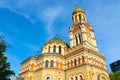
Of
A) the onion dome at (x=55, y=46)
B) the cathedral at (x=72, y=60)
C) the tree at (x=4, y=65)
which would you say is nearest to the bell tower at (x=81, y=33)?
the cathedral at (x=72, y=60)

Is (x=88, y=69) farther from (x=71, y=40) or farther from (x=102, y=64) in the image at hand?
(x=71, y=40)

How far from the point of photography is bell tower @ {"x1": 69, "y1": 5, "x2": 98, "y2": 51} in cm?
4323

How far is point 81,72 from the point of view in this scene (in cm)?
3759

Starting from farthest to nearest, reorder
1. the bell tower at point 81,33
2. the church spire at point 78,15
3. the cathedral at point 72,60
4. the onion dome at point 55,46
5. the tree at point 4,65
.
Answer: the church spire at point 78,15 < the onion dome at point 55,46 < the bell tower at point 81,33 < the cathedral at point 72,60 < the tree at point 4,65

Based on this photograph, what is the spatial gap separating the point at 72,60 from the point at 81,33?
825 cm

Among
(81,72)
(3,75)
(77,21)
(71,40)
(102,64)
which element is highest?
(77,21)

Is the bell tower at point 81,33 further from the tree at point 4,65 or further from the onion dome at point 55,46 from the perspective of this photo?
the tree at point 4,65

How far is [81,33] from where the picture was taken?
147 feet

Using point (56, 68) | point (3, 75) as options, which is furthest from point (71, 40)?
point (3, 75)

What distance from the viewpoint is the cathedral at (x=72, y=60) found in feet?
126

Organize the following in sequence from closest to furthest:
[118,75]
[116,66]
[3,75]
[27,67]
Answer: [3,75], [27,67], [118,75], [116,66]

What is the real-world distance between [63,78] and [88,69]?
7838mm

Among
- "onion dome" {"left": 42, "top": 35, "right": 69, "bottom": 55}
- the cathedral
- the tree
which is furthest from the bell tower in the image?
the tree

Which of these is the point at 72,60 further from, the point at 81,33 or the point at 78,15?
the point at 78,15
